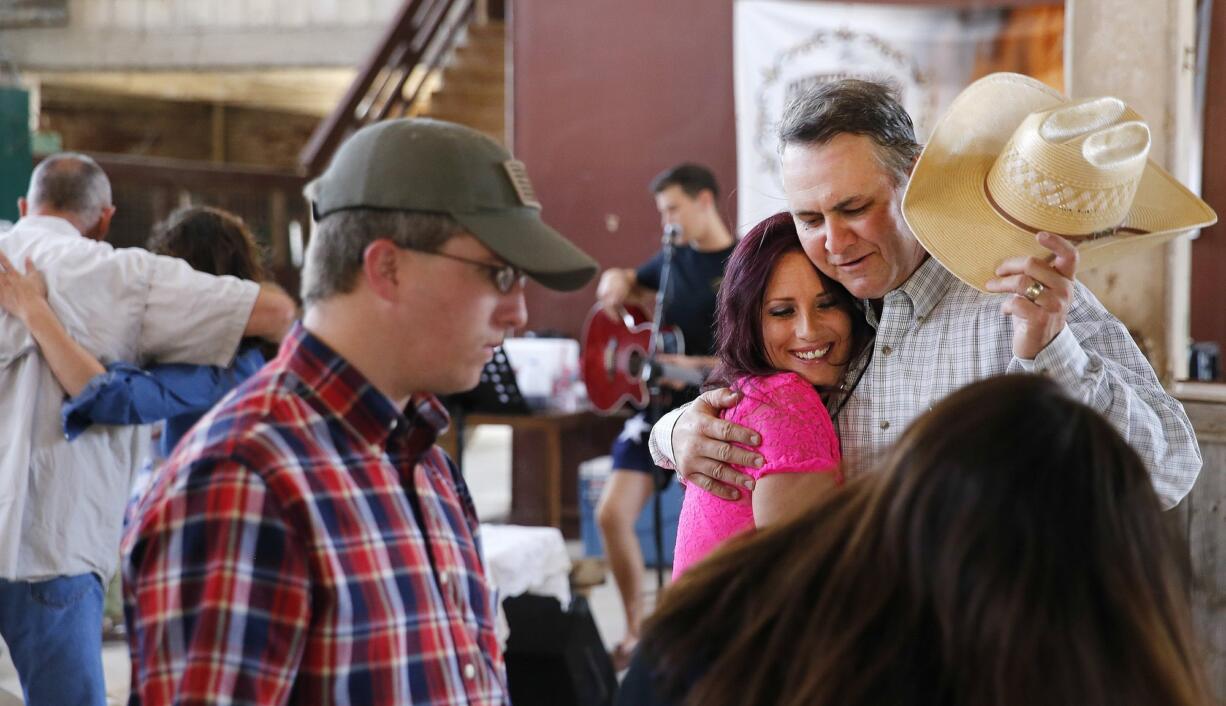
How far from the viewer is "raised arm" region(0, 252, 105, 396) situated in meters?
2.96

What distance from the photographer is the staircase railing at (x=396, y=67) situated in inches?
324

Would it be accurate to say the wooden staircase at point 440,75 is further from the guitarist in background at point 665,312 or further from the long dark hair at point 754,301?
the long dark hair at point 754,301

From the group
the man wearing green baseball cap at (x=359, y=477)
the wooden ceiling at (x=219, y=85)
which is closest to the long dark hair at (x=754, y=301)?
the man wearing green baseball cap at (x=359, y=477)

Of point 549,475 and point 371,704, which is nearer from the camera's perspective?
point 371,704

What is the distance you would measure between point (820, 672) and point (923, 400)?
0.91 meters

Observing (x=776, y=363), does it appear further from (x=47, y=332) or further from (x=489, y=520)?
(x=489, y=520)

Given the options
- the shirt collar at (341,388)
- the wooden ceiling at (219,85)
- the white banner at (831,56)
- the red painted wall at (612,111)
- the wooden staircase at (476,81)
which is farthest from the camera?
the wooden ceiling at (219,85)

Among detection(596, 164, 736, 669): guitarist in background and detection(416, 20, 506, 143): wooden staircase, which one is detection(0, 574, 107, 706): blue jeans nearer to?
detection(596, 164, 736, 669): guitarist in background

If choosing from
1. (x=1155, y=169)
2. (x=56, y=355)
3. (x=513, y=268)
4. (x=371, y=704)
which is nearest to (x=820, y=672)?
(x=371, y=704)

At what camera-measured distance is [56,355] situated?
9.73 feet

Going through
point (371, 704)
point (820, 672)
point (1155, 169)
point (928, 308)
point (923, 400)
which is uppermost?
point (1155, 169)

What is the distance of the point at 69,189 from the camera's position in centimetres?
324

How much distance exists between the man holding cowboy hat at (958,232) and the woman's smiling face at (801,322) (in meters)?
0.04

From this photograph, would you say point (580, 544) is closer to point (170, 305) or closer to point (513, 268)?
point (170, 305)
